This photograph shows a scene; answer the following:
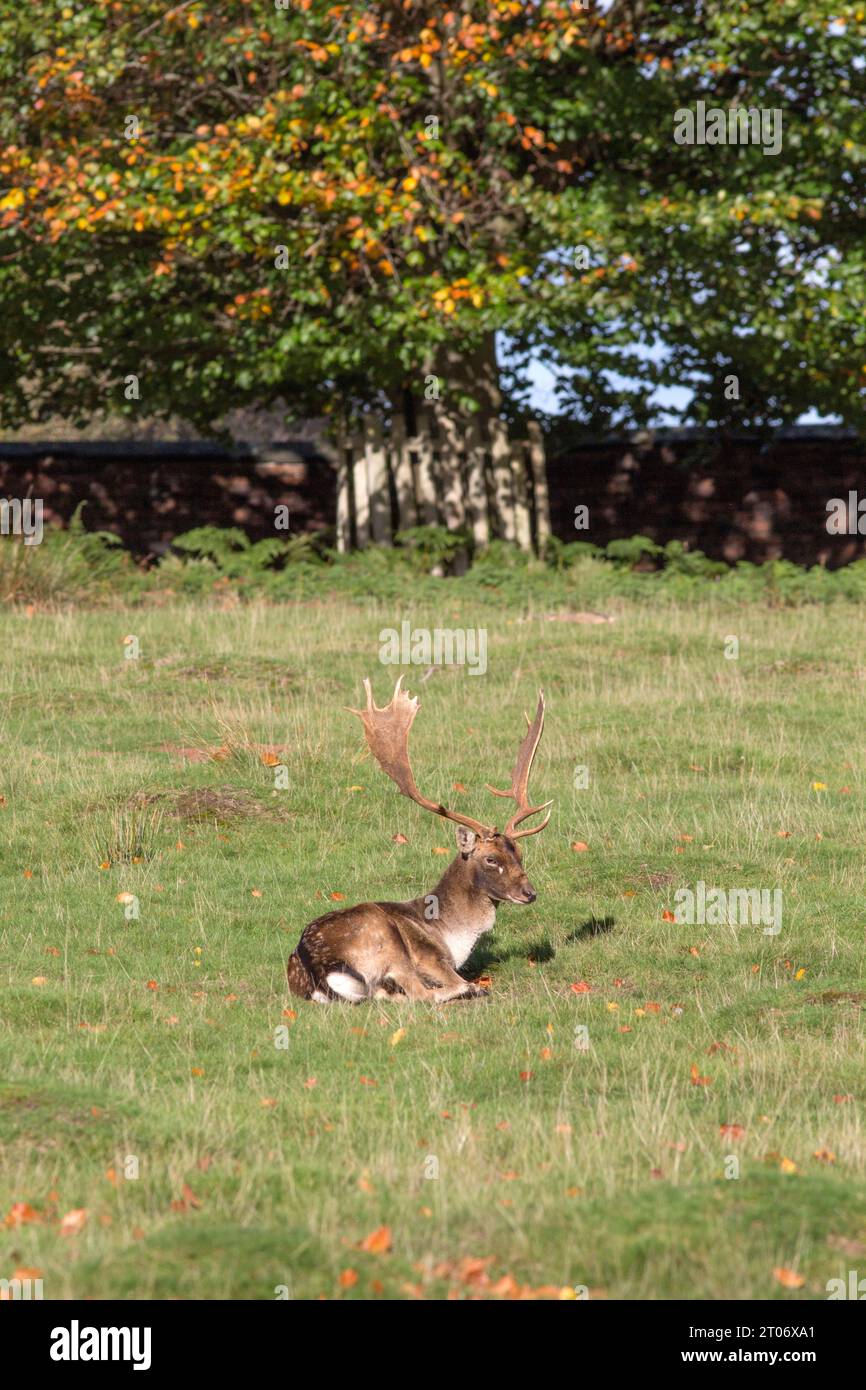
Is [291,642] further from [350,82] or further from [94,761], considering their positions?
[350,82]

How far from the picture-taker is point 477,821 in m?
11.9

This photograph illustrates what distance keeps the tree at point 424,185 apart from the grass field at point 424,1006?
585 cm

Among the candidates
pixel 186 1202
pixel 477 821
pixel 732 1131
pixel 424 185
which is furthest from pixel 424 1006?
pixel 424 185

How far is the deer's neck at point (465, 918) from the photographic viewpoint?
11180 mm

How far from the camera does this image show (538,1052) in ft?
32.2

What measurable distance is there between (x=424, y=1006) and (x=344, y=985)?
1.61 ft

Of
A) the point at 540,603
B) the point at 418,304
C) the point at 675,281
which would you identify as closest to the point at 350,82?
the point at 418,304

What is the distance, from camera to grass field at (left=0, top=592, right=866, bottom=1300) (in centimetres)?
687

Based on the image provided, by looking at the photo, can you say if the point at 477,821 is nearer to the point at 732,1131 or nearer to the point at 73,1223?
the point at 732,1131

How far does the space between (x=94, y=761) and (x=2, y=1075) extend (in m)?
7.72

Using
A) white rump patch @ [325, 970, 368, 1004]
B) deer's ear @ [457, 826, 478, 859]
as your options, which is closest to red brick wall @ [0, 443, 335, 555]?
deer's ear @ [457, 826, 478, 859]

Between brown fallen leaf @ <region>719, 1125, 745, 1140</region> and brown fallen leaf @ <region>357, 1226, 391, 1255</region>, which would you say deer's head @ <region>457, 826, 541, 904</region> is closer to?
brown fallen leaf @ <region>719, 1125, 745, 1140</region>

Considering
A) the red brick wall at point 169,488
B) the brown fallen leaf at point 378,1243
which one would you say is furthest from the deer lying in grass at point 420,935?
the red brick wall at point 169,488

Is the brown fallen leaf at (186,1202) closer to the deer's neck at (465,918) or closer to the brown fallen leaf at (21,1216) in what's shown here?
the brown fallen leaf at (21,1216)
